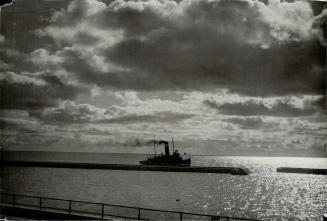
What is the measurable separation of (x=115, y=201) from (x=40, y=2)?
20.9 m

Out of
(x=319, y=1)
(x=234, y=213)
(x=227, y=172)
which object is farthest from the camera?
(x=227, y=172)

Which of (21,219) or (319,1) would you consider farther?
(319,1)

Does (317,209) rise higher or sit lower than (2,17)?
lower

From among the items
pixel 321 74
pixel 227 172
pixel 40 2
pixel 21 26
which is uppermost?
pixel 40 2

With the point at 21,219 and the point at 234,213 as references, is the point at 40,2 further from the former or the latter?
the point at 234,213

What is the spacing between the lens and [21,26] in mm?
14453

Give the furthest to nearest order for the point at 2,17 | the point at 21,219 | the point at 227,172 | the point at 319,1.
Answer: the point at 227,172 < the point at 2,17 < the point at 319,1 < the point at 21,219

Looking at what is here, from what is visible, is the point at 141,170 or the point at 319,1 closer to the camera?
the point at 319,1

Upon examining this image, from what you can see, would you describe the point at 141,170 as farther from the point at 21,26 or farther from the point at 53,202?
the point at 21,26

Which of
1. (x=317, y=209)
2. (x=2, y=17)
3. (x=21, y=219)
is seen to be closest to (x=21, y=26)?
(x=2, y=17)

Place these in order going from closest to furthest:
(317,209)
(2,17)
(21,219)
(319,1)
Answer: (21,219) → (319,1) → (2,17) → (317,209)

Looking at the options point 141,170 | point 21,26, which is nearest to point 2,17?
point 21,26

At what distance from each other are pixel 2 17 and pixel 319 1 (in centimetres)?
1166

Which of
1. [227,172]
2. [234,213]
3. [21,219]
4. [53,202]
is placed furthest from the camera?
[227,172]
